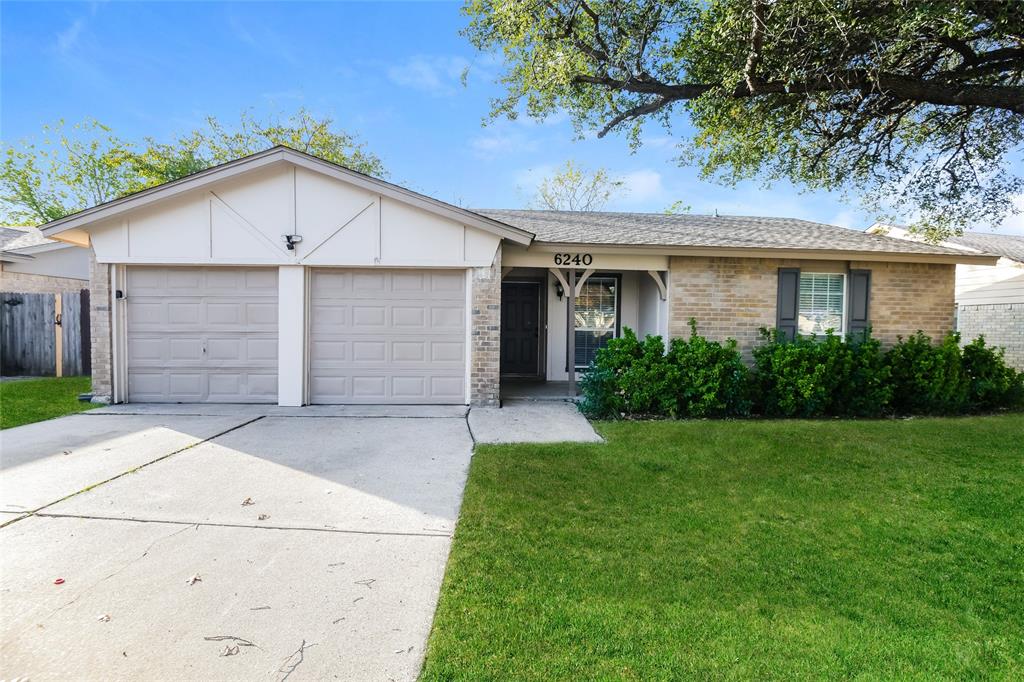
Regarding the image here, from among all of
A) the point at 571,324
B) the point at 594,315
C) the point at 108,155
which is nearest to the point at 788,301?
the point at 594,315

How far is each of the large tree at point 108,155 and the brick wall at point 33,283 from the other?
734 centimetres

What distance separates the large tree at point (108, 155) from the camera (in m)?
22.1

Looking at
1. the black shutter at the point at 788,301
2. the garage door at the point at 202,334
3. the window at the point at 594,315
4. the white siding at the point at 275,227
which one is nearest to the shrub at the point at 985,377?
the black shutter at the point at 788,301

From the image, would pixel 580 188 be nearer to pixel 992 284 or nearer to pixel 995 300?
pixel 992 284

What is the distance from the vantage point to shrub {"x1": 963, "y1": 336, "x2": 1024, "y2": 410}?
819 centimetres

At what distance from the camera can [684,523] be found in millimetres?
3760

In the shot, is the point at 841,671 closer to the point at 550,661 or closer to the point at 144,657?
the point at 550,661

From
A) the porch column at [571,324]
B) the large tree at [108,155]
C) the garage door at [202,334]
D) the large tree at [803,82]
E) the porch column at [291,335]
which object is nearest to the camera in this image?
the large tree at [803,82]

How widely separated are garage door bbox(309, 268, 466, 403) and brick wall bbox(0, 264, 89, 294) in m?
11.6

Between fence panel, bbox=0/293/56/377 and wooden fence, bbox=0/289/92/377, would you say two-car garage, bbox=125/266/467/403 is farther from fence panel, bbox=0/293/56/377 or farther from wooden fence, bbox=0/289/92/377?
fence panel, bbox=0/293/56/377

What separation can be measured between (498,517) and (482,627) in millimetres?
1363

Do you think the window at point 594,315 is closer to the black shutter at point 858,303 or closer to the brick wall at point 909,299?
the black shutter at point 858,303

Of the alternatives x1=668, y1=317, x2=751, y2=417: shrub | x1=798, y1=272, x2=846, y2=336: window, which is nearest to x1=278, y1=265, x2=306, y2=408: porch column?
x1=668, y1=317, x2=751, y2=417: shrub

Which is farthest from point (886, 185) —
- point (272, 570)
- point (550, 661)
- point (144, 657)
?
point (144, 657)
